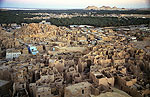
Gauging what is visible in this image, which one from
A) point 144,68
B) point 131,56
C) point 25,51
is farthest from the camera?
point 25,51

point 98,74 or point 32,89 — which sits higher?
point 98,74

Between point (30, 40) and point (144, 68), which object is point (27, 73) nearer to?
point (144, 68)

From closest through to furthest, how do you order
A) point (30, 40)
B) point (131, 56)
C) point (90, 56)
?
point (90, 56), point (131, 56), point (30, 40)

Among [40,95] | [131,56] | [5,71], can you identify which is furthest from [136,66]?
[5,71]

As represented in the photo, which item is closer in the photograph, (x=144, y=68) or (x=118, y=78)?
(x=118, y=78)

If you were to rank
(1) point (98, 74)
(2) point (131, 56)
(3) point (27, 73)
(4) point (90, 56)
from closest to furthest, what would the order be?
(1) point (98, 74) < (3) point (27, 73) < (4) point (90, 56) < (2) point (131, 56)

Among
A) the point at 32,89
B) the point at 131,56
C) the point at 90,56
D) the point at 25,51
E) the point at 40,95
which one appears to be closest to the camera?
the point at 40,95

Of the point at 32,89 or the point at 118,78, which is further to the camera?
the point at 118,78

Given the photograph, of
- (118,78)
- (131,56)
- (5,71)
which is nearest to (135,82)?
(118,78)

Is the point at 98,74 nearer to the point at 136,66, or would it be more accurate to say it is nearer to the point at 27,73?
the point at 136,66
